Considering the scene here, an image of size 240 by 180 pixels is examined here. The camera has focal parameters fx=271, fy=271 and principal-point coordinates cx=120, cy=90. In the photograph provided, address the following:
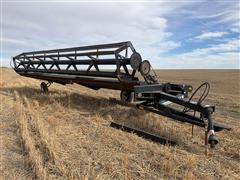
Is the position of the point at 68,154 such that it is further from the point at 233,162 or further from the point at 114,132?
the point at 233,162

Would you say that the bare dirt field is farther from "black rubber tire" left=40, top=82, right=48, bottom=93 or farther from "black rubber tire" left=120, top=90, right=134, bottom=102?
"black rubber tire" left=40, top=82, right=48, bottom=93

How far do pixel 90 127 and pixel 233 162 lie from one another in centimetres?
283

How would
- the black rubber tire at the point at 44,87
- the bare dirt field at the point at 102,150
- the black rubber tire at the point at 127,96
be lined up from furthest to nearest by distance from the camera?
the black rubber tire at the point at 44,87 → the black rubber tire at the point at 127,96 → the bare dirt field at the point at 102,150

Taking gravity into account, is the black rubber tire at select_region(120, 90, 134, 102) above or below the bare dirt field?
above

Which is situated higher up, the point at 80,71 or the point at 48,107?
the point at 80,71

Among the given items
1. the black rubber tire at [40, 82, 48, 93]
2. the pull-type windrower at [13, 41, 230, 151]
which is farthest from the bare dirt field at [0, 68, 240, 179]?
the black rubber tire at [40, 82, 48, 93]

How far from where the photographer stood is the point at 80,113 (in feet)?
23.2

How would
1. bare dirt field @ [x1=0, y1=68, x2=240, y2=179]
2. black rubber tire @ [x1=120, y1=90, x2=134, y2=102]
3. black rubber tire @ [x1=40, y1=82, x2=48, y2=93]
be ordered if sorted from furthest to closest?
black rubber tire @ [x1=40, y1=82, x2=48, y2=93] → black rubber tire @ [x1=120, y1=90, x2=134, y2=102] → bare dirt field @ [x1=0, y1=68, x2=240, y2=179]

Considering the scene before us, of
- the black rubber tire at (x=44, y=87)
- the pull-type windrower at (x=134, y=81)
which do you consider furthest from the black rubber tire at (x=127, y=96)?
the black rubber tire at (x=44, y=87)

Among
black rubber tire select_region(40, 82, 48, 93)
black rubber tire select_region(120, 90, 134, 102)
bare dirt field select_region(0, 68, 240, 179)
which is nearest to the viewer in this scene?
bare dirt field select_region(0, 68, 240, 179)

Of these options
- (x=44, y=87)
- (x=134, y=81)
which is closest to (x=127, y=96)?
(x=134, y=81)

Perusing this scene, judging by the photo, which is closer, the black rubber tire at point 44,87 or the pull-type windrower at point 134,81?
the pull-type windrower at point 134,81

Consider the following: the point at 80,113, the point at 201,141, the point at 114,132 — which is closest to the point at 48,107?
the point at 80,113

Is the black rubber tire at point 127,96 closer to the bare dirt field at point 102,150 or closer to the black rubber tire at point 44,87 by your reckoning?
the bare dirt field at point 102,150
